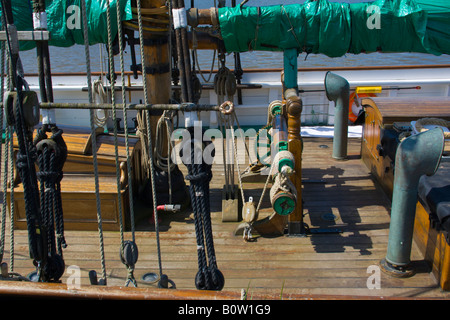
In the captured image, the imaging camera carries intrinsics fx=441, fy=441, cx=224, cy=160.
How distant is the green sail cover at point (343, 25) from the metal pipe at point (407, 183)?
170cm

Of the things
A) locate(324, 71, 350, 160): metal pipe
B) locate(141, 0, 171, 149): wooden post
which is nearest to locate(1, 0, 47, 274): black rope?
locate(141, 0, 171, 149): wooden post

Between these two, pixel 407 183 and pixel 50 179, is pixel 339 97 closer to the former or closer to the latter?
pixel 407 183

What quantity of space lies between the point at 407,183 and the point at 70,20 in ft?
12.9

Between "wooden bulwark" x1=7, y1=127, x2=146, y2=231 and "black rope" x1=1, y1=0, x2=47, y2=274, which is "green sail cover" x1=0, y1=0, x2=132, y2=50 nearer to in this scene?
"wooden bulwark" x1=7, y1=127, x2=146, y2=231

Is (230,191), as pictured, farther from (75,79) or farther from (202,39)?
(75,79)

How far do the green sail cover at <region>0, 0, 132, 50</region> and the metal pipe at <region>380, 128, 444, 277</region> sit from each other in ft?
10.7

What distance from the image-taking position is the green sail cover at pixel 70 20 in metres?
4.81

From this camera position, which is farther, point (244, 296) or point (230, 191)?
point (230, 191)

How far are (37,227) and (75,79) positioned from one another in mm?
6990

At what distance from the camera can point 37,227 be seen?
2621 mm

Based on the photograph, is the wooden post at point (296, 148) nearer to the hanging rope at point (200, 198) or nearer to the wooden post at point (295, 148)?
the wooden post at point (295, 148)

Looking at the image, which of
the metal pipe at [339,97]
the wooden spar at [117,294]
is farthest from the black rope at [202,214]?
the metal pipe at [339,97]

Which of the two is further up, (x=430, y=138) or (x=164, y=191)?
(x=430, y=138)
